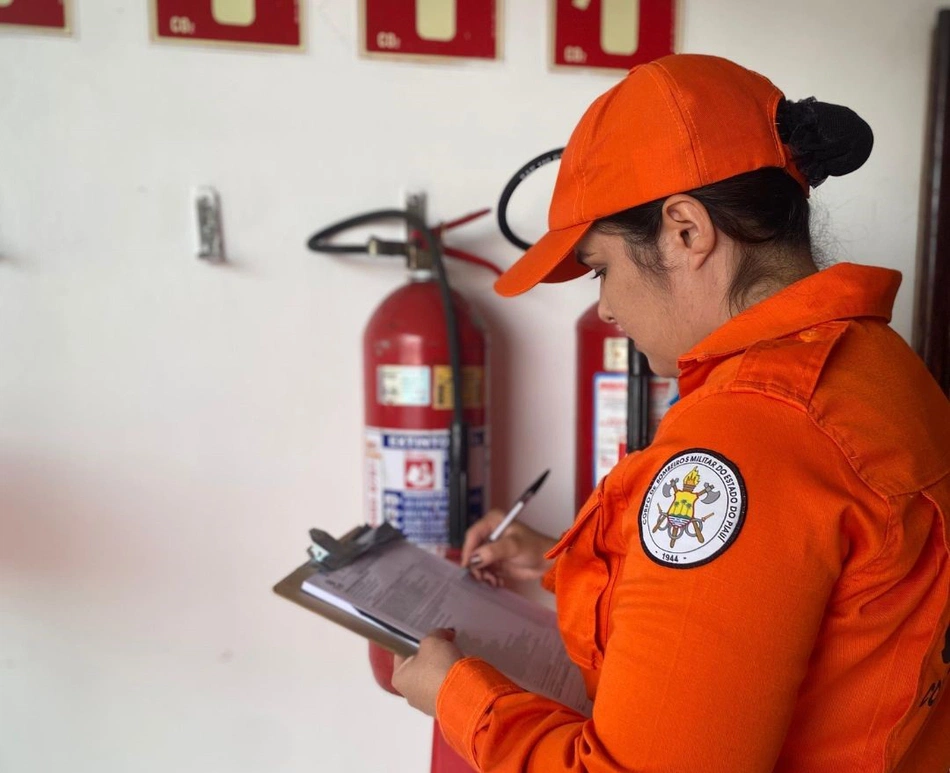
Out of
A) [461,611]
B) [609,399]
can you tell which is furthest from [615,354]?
[461,611]

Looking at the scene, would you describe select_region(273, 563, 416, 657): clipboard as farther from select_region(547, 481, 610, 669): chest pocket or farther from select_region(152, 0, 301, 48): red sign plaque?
select_region(152, 0, 301, 48): red sign plaque

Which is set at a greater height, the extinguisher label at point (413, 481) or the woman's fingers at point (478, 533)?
the extinguisher label at point (413, 481)

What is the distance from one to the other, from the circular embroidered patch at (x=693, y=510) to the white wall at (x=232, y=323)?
2.50ft

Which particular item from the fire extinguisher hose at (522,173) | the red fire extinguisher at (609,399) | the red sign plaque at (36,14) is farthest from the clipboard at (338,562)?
the red sign plaque at (36,14)

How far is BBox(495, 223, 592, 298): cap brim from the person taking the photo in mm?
657

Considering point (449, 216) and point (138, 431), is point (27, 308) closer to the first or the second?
point (138, 431)

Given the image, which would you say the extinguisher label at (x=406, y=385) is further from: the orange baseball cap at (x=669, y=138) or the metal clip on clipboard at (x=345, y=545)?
the orange baseball cap at (x=669, y=138)

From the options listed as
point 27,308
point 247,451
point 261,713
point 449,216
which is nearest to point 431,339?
point 449,216

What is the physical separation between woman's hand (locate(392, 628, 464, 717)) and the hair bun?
56 centimetres

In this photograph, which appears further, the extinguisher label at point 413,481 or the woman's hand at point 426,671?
the extinguisher label at point 413,481

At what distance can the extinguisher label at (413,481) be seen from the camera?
1.04 meters

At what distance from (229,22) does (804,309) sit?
3.27 ft

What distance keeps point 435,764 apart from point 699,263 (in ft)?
2.45

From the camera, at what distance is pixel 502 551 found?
3.35ft
